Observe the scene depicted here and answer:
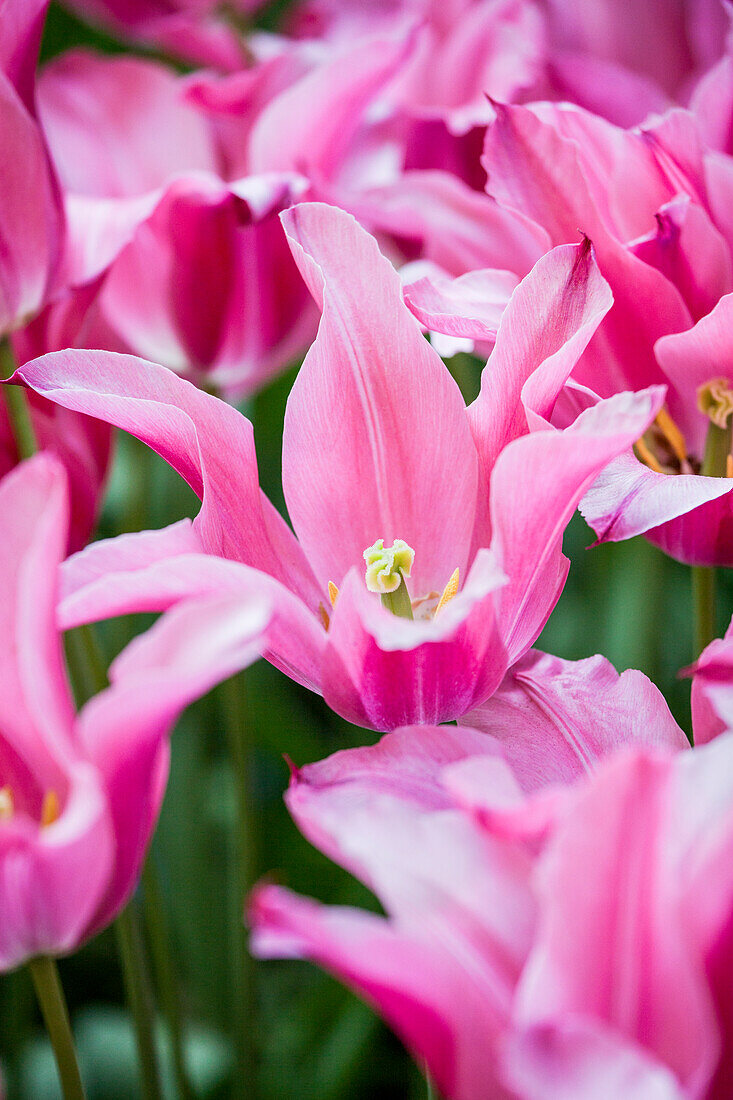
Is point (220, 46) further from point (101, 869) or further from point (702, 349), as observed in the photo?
point (101, 869)

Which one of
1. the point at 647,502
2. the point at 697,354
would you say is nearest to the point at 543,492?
the point at 647,502

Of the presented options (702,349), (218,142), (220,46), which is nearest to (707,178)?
(702,349)

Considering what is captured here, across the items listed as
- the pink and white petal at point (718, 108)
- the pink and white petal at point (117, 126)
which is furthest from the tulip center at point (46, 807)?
the pink and white petal at point (117, 126)

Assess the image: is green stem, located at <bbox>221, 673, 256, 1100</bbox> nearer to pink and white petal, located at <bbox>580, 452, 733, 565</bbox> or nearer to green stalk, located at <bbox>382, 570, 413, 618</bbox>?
green stalk, located at <bbox>382, 570, 413, 618</bbox>

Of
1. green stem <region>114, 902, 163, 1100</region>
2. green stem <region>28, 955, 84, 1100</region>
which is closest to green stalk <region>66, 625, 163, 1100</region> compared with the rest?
green stem <region>114, 902, 163, 1100</region>

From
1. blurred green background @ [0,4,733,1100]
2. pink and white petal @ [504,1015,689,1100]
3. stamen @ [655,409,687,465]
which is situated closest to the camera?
pink and white petal @ [504,1015,689,1100]

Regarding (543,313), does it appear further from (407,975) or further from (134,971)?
(134,971)
